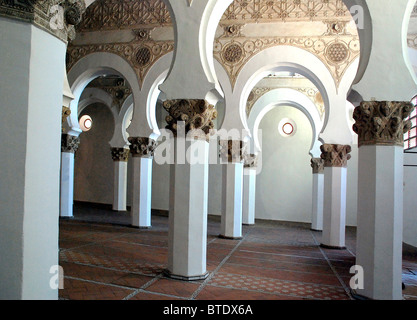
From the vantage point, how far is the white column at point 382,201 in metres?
4.31

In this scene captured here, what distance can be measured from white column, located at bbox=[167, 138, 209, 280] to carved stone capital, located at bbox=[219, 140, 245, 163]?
3.75 meters

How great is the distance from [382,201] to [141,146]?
6.71 m

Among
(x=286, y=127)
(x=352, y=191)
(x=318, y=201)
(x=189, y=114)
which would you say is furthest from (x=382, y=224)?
(x=286, y=127)

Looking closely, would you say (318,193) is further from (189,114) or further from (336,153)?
(189,114)

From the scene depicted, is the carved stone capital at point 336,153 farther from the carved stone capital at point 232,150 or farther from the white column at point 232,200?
the white column at point 232,200

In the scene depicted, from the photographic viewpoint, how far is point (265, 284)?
5141 millimetres

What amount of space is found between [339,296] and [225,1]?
15.6ft

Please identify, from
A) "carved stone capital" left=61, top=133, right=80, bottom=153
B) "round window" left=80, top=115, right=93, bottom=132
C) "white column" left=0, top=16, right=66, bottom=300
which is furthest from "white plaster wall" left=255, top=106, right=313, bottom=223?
"white column" left=0, top=16, right=66, bottom=300

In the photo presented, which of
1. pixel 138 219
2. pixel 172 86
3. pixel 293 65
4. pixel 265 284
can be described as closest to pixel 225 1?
pixel 172 86

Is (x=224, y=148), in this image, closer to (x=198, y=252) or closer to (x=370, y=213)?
(x=198, y=252)

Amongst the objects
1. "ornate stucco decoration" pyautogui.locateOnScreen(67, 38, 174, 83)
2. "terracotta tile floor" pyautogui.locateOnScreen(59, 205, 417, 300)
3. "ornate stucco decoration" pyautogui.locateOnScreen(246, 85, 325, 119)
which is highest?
"ornate stucco decoration" pyautogui.locateOnScreen(67, 38, 174, 83)

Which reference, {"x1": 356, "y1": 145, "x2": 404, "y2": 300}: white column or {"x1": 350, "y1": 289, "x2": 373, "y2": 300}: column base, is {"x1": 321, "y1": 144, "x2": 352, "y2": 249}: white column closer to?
{"x1": 350, "y1": 289, "x2": 373, "y2": 300}: column base

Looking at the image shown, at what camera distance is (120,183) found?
14297 mm

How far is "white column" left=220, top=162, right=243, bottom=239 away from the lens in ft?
28.8
